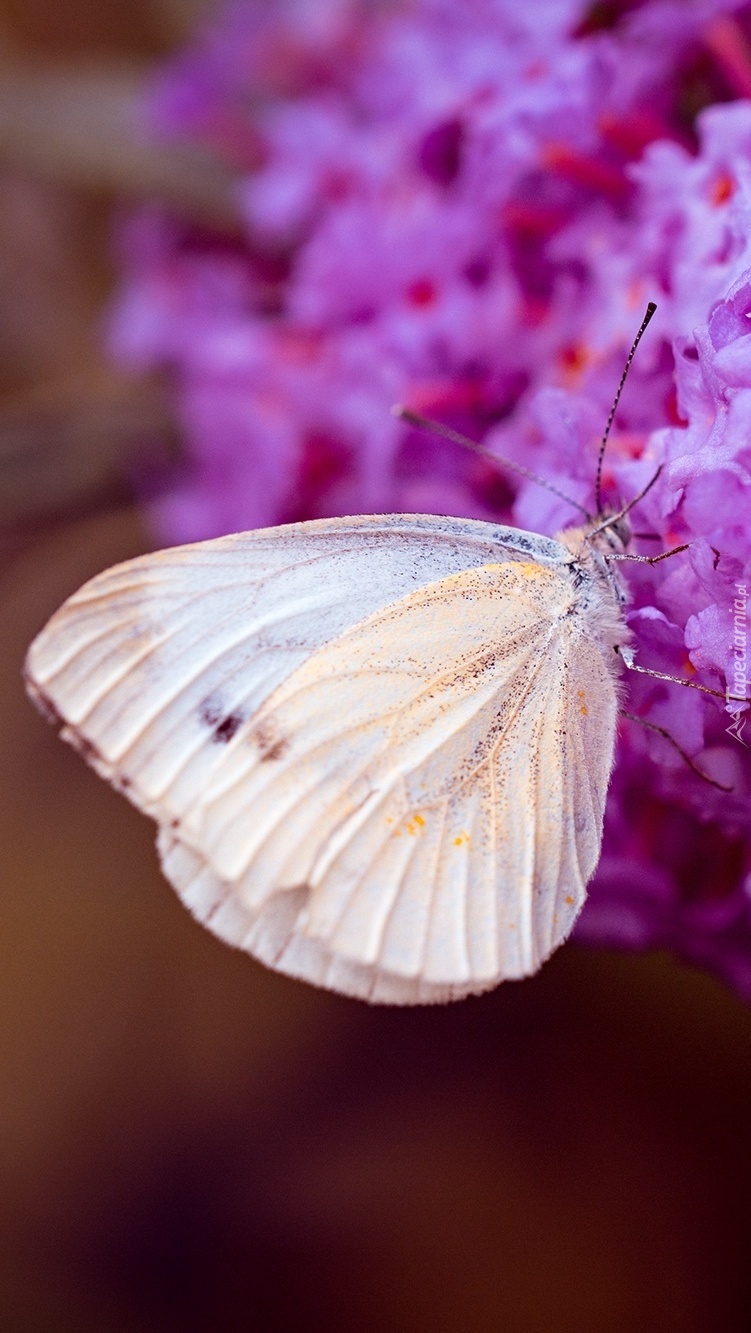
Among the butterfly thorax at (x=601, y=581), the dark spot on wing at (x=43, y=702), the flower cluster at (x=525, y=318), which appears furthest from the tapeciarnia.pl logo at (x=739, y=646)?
the dark spot on wing at (x=43, y=702)

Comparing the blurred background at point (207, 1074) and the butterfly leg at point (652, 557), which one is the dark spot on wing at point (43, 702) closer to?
the butterfly leg at point (652, 557)

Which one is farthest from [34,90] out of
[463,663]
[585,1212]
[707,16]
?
[585,1212]

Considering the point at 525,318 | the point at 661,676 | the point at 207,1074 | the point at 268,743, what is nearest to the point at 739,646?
the point at 661,676

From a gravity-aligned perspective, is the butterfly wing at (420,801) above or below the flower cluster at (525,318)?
below

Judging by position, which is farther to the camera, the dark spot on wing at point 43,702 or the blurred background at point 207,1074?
the blurred background at point 207,1074

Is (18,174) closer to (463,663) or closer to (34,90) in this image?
(34,90)

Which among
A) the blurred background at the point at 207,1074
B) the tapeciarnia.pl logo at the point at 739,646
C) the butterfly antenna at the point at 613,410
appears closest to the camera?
the tapeciarnia.pl logo at the point at 739,646

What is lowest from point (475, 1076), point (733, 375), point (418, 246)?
point (475, 1076)

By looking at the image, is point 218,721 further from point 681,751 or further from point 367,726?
point 681,751
